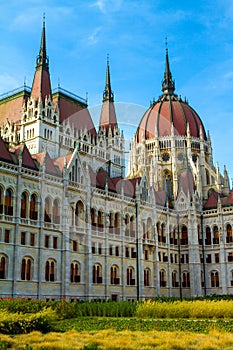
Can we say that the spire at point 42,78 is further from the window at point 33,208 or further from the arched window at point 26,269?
the arched window at point 26,269

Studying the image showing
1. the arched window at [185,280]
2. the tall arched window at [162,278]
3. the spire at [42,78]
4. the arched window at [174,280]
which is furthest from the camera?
the arched window at [185,280]

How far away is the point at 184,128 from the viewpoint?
88.5 m

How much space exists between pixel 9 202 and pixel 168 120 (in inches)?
2092

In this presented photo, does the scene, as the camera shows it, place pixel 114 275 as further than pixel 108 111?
No

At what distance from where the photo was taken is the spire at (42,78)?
6027cm

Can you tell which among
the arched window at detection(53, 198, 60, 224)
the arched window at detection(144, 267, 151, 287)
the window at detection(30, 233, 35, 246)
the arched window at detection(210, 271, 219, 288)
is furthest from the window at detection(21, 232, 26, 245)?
the arched window at detection(210, 271, 219, 288)

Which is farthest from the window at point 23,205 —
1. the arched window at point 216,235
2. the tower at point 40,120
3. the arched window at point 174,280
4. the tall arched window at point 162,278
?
the arched window at point 216,235

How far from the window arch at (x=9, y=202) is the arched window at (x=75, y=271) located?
10.1 m

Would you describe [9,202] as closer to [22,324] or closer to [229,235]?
[22,324]

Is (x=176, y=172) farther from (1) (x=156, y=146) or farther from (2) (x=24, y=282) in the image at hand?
(2) (x=24, y=282)

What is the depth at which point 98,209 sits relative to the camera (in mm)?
53625

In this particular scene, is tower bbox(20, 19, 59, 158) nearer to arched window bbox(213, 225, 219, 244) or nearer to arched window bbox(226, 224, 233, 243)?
arched window bbox(213, 225, 219, 244)

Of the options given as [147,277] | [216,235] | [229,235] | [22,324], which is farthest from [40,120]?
[22,324]

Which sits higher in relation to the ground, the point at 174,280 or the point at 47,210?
the point at 47,210
